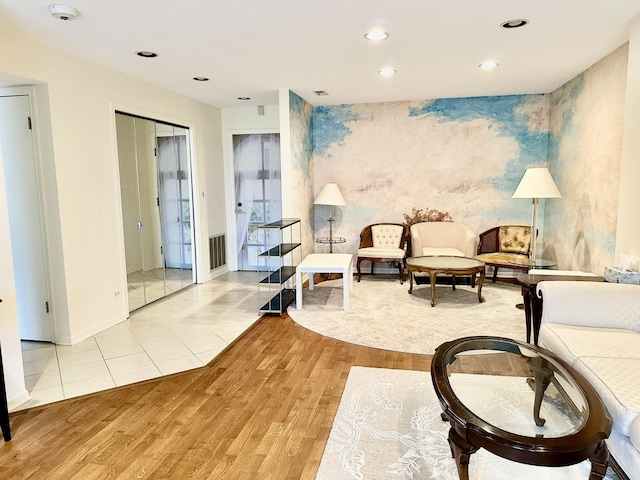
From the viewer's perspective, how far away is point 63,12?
273cm

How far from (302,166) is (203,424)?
13.1 ft

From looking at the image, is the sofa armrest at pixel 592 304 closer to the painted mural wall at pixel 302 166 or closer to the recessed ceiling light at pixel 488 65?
the recessed ceiling light at pixel 488 65

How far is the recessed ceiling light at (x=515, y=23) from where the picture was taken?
10.0ft

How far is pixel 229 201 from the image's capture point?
22.0 feet

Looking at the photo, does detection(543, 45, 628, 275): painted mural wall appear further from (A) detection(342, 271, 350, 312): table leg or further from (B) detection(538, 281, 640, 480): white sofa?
(A) detection(342, 271, 350, 312): table leg

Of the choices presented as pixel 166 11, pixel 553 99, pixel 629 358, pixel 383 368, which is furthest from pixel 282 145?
pixel 629 358

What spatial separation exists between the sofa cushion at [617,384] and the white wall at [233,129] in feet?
16.9

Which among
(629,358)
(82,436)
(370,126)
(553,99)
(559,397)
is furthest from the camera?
(370,126)

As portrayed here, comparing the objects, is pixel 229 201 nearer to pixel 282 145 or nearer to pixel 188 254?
pixel 188 254

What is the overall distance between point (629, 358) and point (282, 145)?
401 cm

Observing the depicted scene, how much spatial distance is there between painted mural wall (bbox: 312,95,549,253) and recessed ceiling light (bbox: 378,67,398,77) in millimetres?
1664

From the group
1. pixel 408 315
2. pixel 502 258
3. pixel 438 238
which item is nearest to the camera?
pixel 408 315

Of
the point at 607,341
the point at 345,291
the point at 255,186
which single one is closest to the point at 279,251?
the point at 345,291

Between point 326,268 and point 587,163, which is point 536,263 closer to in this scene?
point 587,163
